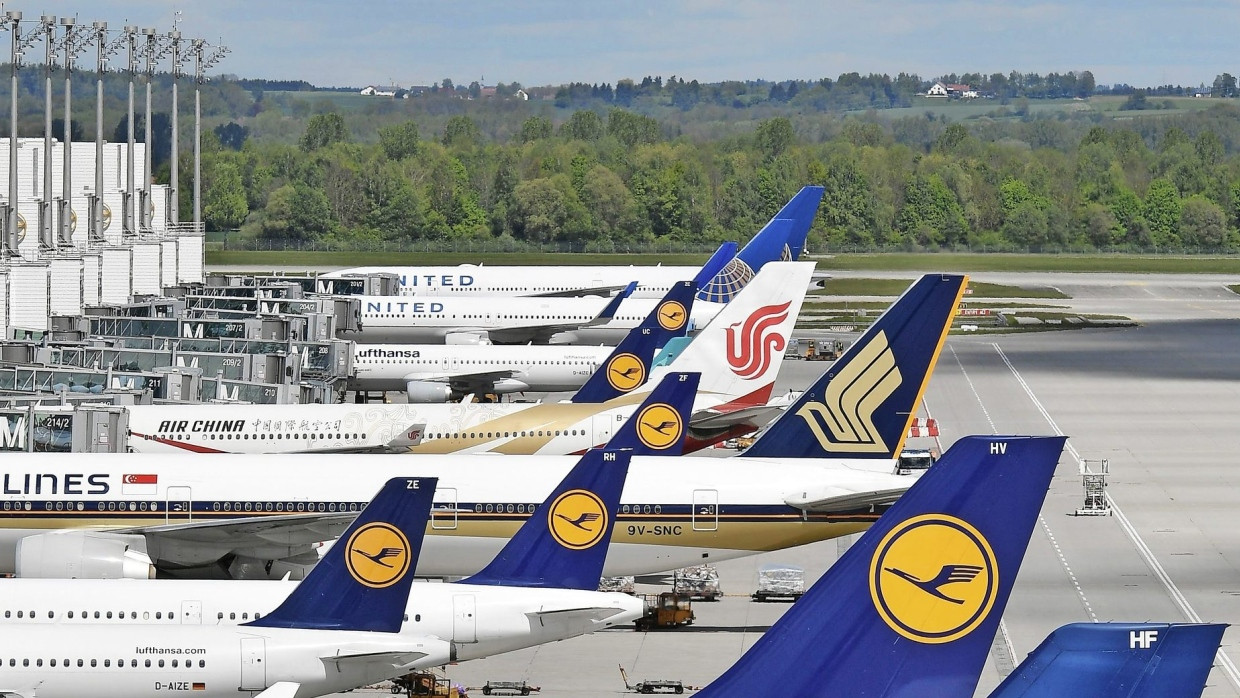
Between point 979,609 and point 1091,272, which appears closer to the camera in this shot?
point 979,609

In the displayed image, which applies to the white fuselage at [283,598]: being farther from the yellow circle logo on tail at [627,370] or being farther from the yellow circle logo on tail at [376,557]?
the yellow circle logo on tail at [627,370]

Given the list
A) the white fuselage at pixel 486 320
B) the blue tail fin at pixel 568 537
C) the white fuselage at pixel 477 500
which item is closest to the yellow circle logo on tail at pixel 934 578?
the blue tail fin at pixel 568 537

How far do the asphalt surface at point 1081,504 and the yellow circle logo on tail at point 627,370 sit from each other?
27.7ft

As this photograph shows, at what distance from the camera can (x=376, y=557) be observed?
25812 millimetres

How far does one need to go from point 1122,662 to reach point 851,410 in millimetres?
21929

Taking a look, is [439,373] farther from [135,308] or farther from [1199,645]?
[1199,645]

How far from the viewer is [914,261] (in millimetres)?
185625

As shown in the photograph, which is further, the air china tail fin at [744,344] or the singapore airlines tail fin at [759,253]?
the singapore airlines tail fin at [759,253]

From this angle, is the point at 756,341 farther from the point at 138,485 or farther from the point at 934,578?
the point at 934,578

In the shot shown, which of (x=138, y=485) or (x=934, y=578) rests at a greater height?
(x=934, y=578)

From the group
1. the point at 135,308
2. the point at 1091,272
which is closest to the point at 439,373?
the point at 135,308

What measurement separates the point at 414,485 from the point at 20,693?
5.97 m

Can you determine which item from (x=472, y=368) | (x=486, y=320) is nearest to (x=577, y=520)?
(x=472, y=368)

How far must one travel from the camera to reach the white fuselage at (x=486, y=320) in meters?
89.4
